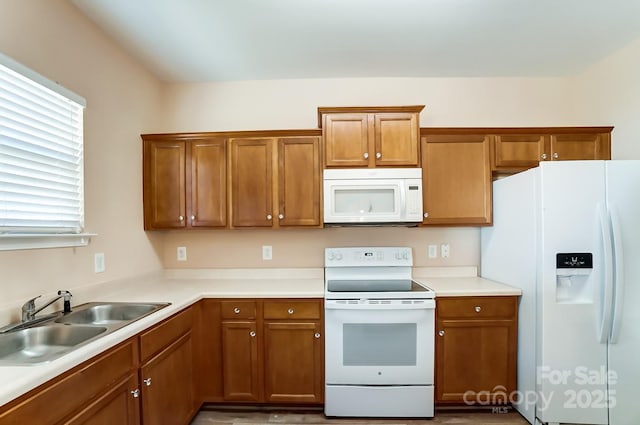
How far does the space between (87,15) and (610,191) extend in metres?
3.46

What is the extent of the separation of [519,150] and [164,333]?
Result: 9.36ft

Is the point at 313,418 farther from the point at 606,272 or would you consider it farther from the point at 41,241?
the point at 606,272

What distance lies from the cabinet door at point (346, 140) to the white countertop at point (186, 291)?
1014mm

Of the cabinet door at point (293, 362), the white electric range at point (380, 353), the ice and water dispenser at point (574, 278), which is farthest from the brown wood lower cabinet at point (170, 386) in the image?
the ice and water dispenser at point (574, 278)

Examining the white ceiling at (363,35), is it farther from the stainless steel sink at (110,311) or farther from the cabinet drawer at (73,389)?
the cabinet drawer at (73,389)

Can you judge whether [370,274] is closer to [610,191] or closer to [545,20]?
[610,191]

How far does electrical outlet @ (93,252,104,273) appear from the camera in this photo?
1.94 meters

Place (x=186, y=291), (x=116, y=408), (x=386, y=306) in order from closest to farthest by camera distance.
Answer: (x=116, y=408) → (x=386, y=306) → (x=186, y=291)

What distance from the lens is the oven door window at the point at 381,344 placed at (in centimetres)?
211

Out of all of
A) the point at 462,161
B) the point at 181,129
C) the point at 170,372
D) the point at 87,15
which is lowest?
the point at 170,372

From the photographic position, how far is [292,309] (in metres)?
2.17

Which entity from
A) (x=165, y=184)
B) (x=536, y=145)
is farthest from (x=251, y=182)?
(x=536, y=145)

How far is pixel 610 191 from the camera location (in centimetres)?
188

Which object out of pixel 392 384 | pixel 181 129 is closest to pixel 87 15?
pixel 181 129
